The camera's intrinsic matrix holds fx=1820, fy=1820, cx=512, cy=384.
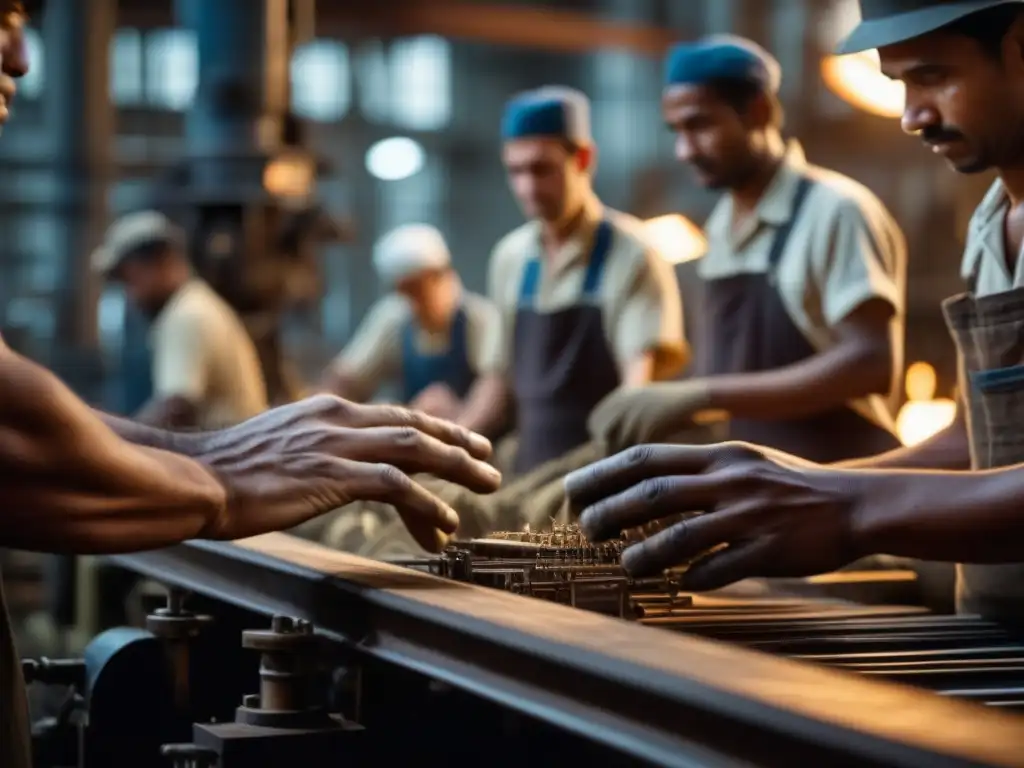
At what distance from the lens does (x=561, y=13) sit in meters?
15.8

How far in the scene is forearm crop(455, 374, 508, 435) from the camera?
5539 mm

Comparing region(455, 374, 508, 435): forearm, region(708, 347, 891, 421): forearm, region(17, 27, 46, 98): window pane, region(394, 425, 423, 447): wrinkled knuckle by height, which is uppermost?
region(17, 27, 46, 98): window pane

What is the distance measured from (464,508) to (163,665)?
773 millimetres

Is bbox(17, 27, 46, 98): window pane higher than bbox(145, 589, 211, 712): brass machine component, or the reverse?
bbox(17, 27, 46, 98): window pane

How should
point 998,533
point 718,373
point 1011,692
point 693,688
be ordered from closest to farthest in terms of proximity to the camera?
point 693,688
point 1011,692
point 998,533
point 718,373

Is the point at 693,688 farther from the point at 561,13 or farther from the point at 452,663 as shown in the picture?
the point at 561,13

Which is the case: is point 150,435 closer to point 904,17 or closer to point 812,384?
point 904,17

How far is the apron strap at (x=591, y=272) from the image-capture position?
512 centimetres

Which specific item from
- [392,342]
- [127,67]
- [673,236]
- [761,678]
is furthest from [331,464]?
[127,67]

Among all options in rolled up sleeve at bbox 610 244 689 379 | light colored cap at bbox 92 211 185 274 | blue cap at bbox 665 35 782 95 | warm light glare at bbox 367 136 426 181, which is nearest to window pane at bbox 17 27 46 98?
warm light glare at bbox 367 136 426 181

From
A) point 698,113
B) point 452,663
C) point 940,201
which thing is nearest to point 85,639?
point 698,113

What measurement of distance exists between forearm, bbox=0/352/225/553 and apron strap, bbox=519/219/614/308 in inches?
121

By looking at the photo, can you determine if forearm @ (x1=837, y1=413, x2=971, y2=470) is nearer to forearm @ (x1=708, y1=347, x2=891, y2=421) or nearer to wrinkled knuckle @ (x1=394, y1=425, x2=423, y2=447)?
wrinkled knuckle @ (x1=394, y1=425, x2=423, y2=447)

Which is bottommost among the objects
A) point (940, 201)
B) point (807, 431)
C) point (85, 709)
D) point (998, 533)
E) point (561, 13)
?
point (85, 709)
